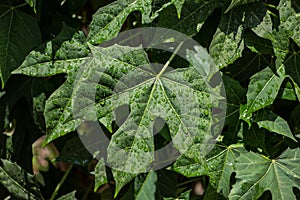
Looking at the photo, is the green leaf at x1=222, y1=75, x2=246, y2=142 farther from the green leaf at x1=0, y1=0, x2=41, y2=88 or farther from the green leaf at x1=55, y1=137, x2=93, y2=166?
the green leaf at x1=0, y1=0, x2=41, y2=88

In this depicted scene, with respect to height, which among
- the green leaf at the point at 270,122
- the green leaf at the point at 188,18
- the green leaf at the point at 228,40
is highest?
the green leaf at the point at 188,18

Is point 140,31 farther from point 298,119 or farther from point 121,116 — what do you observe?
point 298,119

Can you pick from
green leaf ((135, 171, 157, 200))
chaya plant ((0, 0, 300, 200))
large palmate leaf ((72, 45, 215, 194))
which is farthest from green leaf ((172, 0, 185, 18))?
green leaf ((135, 171, 157, 200))

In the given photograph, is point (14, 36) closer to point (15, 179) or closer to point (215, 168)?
point (15, 179)

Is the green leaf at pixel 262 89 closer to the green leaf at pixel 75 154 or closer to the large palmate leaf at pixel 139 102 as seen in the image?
the large palmate leaf at pixel 139 102

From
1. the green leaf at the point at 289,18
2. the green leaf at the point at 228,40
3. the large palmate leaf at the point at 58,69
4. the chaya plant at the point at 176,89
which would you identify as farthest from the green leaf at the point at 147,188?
the green leaf at the point at 289,18

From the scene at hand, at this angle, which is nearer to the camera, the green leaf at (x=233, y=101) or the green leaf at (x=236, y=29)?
the green leaf at (x=236, y=29)

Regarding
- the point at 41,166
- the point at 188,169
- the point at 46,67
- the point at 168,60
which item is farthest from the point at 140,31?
the point at 41,166
